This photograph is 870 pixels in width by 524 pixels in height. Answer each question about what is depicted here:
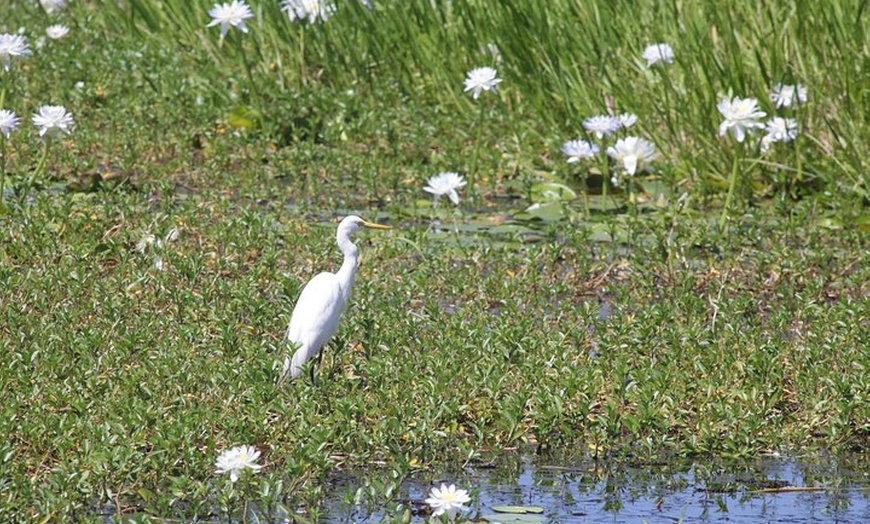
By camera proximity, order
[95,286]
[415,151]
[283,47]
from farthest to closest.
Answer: [283,47], [415,151], [95,286]

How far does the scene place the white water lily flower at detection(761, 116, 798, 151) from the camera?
7734mm

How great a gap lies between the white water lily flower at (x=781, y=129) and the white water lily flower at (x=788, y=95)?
0.08 meters

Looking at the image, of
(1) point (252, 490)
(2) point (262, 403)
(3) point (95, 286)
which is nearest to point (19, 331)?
(3) point (95, 286)

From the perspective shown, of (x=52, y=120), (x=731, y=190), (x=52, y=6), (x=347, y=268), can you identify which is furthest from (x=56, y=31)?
(x=347, y=268)

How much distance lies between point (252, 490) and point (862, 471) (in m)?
1.95

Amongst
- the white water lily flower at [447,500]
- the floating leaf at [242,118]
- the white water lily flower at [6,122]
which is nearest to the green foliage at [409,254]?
the floating leaf at [242,118]

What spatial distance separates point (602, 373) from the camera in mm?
5699

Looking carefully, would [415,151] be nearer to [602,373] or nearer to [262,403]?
[602,373]

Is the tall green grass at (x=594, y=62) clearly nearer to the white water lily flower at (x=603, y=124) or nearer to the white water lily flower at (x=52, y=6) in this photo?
the white water lily flower at (x=603, y=124)

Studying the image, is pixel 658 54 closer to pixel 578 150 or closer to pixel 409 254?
pixel 578 150

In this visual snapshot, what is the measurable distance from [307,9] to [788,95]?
3.08 metres

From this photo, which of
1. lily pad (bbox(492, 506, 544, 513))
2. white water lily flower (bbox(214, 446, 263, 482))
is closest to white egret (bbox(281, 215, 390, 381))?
white water lily flower (bbox(214, 446, 263, 482))

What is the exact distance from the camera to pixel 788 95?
7824 millimetres

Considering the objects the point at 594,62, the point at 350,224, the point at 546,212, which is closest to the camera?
the point at 350,224
